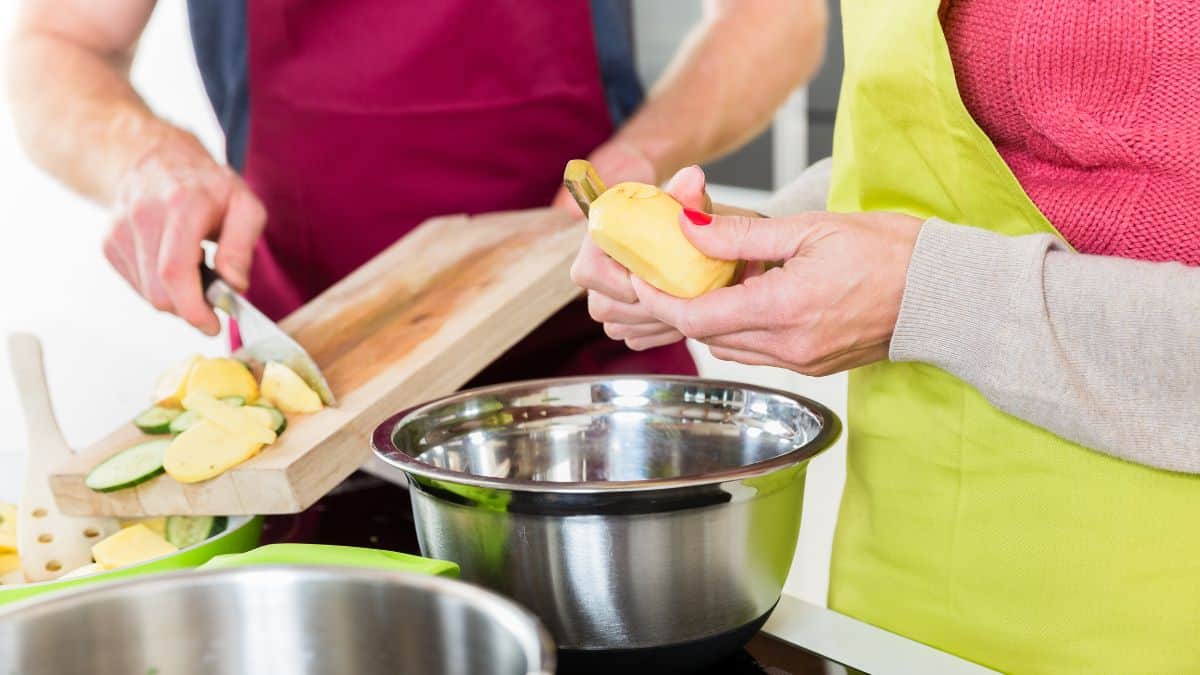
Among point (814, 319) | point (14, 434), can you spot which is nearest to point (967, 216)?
point (814, 319)

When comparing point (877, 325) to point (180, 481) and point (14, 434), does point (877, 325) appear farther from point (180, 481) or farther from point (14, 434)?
point (14, 434)

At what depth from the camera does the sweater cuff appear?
767mm

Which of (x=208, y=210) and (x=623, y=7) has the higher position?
(x=623, y=7)

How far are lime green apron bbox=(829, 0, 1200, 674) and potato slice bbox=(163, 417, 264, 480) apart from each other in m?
0.46

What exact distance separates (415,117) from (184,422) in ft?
1.68

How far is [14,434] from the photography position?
317cm

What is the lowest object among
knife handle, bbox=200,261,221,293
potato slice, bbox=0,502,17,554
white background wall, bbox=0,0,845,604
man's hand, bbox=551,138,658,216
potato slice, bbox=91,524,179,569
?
white background wall, bbox=0,0,845,604

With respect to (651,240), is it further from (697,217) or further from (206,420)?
(206,420)

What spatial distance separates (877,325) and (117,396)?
2.92 metres

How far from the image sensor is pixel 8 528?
1.00 meters

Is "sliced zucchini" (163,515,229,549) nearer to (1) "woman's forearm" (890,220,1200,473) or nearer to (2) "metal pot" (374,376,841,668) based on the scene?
(2) "metal pot" (374,376,841,668)

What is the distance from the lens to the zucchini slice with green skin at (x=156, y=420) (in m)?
1.06

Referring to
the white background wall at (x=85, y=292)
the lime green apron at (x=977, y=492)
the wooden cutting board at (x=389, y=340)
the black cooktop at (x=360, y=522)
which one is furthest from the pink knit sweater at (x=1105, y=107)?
the white background wall at (x=85, y=292)

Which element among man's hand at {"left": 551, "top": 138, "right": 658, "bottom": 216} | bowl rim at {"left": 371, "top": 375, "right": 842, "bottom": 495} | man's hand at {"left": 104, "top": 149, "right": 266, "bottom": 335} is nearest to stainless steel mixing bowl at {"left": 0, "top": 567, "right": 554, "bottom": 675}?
bowl rim at {"left": 371, "top": 375, "right": 842, "bottom": 495}
